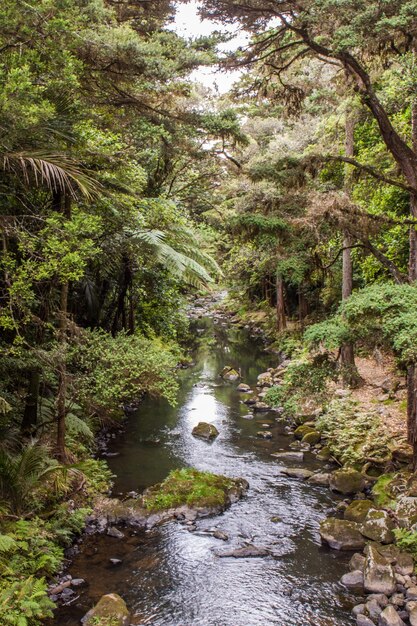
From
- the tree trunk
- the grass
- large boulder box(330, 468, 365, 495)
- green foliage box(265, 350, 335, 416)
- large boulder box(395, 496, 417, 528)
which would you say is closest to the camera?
large boulder box(395, 496, 417, 528)

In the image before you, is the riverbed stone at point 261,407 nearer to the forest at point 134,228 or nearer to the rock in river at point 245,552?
the forest at point 134,228

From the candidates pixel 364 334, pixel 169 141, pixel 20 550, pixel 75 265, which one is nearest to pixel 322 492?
pixel 364 334

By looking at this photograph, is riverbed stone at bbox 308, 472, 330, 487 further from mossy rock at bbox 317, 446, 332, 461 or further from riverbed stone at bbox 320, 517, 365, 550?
riverbed stone at bbox 320, 517, 365, 550

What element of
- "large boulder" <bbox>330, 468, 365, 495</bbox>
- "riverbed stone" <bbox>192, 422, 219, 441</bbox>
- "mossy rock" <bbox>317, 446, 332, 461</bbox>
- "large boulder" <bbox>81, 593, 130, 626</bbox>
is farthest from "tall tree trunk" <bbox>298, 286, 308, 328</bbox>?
"large boulder" <bbox>81, 593, 130, 626</bbox>

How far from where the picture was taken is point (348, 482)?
9570 millimetres

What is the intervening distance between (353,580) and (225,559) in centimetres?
185

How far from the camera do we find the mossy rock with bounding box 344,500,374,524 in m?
8.30

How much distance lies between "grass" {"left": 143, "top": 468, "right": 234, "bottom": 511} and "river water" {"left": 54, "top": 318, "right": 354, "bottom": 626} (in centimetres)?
39

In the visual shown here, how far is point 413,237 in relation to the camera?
870 centimetres

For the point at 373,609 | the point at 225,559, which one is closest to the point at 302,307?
the point at 225,559

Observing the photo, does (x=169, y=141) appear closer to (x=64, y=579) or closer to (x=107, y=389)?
(x=107, y=389)

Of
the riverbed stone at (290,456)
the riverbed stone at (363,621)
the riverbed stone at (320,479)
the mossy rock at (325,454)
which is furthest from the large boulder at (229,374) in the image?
the riverbed stone at (363,621)

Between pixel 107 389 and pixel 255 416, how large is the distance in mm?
7484

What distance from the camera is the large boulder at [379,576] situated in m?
6.46
